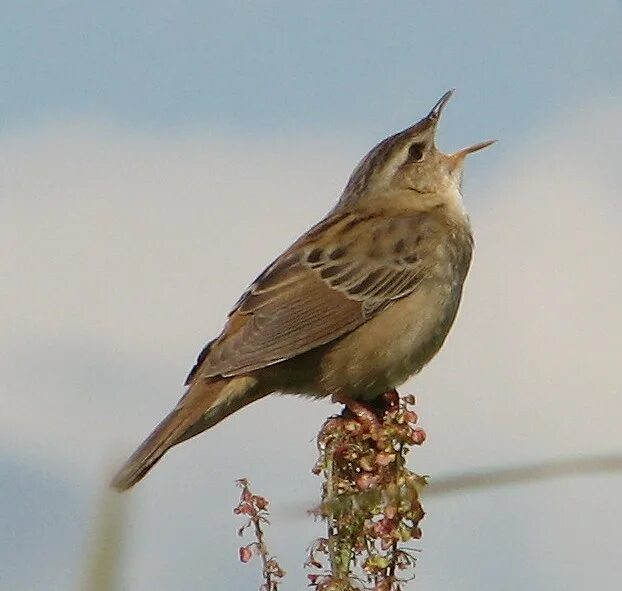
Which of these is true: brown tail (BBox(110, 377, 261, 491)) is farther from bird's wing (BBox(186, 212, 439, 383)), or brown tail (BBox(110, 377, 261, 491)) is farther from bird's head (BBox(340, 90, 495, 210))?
bird's head (BBox(340, 90, 495, 210))

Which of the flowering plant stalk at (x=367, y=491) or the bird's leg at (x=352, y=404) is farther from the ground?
the bird's leg at (x=352, y=404)

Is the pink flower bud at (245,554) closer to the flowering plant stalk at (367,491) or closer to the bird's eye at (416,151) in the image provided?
the flowering plant stalk at (367,491)

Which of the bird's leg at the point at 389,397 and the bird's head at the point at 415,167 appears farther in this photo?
the bird's head at the point at 415,167

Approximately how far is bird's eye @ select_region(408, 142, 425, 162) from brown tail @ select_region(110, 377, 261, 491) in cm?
191

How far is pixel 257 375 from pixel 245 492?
2.94 meters

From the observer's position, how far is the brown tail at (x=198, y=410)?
486 centimetres

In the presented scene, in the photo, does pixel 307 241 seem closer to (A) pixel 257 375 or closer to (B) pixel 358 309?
(B) pixel 358 309

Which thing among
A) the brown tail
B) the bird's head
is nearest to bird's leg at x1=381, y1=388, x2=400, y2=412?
the brown tail

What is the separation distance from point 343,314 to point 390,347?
13.0 inches

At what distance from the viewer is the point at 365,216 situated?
6246mm

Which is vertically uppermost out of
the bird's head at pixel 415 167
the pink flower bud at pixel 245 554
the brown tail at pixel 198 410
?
the bird's head at pixel 415 167

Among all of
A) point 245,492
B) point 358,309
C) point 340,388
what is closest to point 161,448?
point 340,388

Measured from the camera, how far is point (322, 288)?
577 centimetres

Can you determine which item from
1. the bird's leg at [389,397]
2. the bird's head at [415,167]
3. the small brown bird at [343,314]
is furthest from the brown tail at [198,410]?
the bird's head at [415,167]
